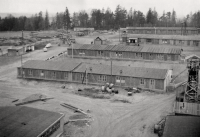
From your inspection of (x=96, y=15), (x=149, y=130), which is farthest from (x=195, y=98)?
(x=96, y=15)

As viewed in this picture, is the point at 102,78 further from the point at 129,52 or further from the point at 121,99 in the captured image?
the point at 129,52

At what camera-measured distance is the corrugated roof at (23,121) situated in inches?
876

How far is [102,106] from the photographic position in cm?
3488

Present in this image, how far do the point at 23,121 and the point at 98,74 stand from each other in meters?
21.9

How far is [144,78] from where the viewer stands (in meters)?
41.8

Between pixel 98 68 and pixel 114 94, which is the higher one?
pixel 98 68

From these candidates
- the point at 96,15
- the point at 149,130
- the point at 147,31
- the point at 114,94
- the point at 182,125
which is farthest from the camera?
the point at 96,15

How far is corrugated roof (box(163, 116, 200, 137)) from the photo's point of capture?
2202 cm

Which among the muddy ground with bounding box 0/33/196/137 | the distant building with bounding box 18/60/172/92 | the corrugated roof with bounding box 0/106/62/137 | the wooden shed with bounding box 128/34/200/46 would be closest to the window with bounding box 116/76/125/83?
the distant building with bounding box 18/60/172/92

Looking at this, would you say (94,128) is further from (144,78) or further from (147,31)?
(147,31)

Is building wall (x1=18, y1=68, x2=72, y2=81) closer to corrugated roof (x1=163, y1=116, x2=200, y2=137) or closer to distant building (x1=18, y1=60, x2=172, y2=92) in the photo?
distant building (x1=18, y1=60, x2=172, y2=92)

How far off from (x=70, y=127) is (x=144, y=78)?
694 inches

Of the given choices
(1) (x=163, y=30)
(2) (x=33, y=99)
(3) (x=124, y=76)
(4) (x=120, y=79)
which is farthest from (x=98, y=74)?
(1) (x=163, y=30)

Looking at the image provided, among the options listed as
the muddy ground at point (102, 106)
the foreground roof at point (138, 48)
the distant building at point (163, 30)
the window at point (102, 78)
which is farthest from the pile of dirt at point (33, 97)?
the distant building at point (163, 30)
